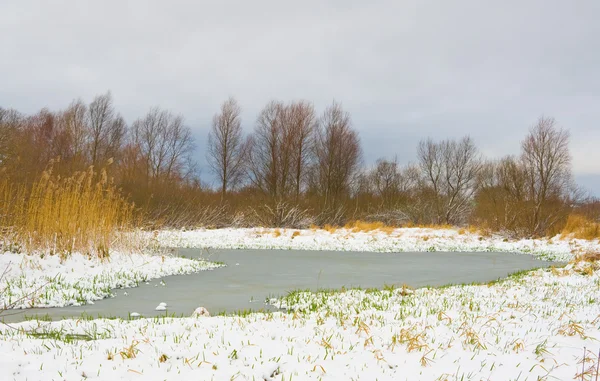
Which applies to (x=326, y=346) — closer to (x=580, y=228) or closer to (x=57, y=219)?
(x=57, y=219)

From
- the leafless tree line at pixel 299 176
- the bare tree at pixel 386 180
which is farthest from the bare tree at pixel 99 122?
the bare tree at pixel 386 180

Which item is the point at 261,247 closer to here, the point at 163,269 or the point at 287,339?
the point at 163,269

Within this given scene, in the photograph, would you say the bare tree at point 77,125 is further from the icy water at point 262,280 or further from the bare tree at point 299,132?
the icy water at point 262,280

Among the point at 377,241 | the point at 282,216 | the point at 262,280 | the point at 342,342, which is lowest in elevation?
the point at 262,280

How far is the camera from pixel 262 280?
9812mm

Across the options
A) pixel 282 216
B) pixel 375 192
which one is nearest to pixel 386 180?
pixel 375 192

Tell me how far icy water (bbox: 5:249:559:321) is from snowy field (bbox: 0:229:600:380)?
77 cm

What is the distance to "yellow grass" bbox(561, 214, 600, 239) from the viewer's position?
21750 mm

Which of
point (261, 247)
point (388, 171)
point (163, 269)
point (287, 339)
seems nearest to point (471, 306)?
point (287, 339)

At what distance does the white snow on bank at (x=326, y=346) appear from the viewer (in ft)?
11.0

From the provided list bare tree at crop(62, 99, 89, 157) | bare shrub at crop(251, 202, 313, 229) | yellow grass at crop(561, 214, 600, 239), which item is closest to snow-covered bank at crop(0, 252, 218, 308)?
bare shrub at crop(251, 202, 313, 229)

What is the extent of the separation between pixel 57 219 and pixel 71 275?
1.39 meters

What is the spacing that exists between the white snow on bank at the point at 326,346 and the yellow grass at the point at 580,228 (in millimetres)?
18882

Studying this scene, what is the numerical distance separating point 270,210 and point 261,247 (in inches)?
410
